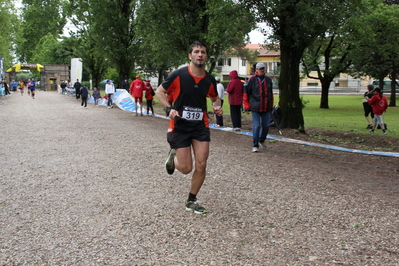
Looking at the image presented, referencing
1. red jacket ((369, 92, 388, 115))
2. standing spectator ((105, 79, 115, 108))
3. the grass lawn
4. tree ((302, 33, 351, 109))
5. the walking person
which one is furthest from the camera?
tree ((302, 33, 351, 109))

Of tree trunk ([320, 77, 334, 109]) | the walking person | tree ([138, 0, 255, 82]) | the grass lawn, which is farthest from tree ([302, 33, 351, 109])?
the walking person

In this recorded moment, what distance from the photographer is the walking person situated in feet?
16.7

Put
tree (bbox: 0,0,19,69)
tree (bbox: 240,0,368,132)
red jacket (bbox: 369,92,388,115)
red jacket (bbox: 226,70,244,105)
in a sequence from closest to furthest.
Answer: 1. tree (bbox: 240,0,368,132)
2. red jacket (bbox: 226,70,244,105)
3. red jacket (bbox: 369,92,388,115)
4. tree (bbox: 0,0,19,69)

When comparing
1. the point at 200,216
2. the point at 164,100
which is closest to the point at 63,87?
the point at 164,100

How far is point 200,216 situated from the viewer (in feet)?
16.5

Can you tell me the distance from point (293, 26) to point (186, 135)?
8552mm

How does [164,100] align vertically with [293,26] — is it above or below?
below

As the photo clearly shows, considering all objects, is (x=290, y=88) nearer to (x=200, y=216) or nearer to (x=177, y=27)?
(x=177, y=27)

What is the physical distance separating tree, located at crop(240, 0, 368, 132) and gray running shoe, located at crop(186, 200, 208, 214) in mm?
8112

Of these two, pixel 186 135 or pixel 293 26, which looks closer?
pixel 186 135

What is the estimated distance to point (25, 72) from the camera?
96812mm

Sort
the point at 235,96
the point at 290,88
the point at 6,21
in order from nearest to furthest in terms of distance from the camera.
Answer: the point at 290,88 < the point at 235,96 < the point at 6,21

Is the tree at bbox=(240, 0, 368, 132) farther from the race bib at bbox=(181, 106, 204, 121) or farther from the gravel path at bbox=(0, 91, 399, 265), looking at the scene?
the race bib at bbox=(181, 106, 204, 121)

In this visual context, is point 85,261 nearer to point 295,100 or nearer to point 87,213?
point 87,213
